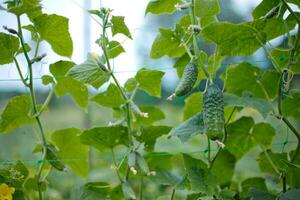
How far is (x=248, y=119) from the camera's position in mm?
1203

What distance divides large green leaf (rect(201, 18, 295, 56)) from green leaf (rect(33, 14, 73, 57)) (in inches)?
12.0

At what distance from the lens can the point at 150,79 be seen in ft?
3.68

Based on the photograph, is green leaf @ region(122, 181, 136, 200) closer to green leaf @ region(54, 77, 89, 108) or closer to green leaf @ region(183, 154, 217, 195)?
green leaf @ region(183, 154, 217, 195)

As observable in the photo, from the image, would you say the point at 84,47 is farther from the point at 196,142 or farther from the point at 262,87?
the point at 262,87

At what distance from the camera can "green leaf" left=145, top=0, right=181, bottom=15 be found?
1067 mm

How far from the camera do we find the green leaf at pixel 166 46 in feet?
3.59

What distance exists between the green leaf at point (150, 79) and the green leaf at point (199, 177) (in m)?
0.17

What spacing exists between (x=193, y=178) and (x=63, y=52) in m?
0.40

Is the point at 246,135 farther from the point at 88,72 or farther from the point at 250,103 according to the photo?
the point at 88,72

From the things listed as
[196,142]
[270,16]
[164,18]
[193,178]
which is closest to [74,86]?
[193,178]

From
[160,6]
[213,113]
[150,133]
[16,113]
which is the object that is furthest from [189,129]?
[16,113]

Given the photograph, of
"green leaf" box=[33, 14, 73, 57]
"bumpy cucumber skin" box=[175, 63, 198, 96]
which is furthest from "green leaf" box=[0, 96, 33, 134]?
"bumpy cucumber skin" box=[175, 63, 198, 96]

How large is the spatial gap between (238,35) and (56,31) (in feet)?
1.24

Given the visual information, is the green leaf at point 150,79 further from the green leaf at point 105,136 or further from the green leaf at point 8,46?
the green leaf at point 8,46
